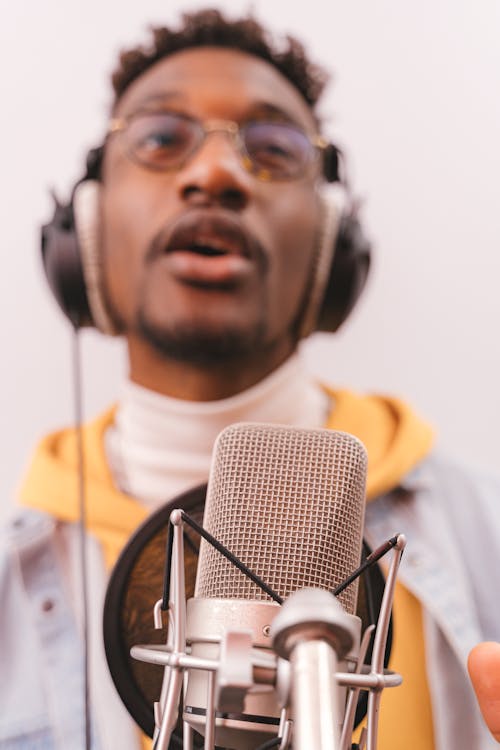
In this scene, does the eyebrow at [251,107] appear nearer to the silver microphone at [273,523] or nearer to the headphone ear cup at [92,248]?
the headphone ear cup at [92,248]

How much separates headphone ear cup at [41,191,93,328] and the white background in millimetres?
270

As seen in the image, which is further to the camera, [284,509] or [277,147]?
[277,147]

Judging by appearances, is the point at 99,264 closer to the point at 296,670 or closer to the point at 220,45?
the point at 220,45

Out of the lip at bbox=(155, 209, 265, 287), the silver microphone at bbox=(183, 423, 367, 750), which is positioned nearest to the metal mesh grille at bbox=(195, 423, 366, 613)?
the silver microphone at bbox=(183, 423, 367, 750)

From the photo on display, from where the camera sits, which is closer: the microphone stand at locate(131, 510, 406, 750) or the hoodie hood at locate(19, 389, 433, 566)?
the microphone stand at locate(131, 510, 406, 750)

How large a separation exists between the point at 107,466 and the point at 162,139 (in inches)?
17.7

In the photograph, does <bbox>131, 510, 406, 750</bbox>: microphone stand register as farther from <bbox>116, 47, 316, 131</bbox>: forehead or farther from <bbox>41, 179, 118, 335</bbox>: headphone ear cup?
<bbox>116, 47, 316, 131</bbox>: forehead

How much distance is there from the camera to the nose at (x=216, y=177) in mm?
1041

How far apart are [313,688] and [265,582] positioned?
14cm

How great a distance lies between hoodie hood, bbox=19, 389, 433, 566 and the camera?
1032 millimetres

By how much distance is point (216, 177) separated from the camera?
1.04 m

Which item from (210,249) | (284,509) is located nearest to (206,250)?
(210,249)

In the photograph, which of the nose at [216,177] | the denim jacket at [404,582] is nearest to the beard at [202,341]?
the nose at [216,177]

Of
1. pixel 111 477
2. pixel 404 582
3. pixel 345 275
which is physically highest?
pixel 345 275
